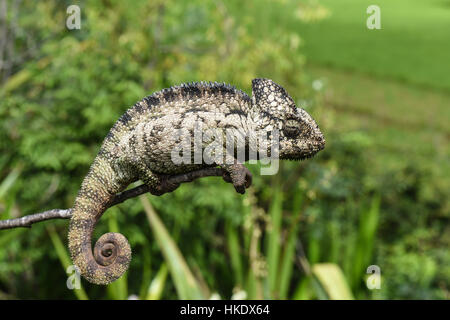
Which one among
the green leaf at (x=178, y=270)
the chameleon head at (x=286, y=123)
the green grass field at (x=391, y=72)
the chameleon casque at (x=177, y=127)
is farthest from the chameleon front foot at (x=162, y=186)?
the green grass field at (x=391, y=72)

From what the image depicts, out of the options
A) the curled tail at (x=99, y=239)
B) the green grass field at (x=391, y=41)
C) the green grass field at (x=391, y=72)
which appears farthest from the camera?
the green grass field at (x=391, y=41)

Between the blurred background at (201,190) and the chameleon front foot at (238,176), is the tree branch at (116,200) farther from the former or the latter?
the blurred background at (201,190)

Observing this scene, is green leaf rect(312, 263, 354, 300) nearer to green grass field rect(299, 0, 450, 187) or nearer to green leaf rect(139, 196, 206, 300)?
green leaf rect(139, 196, 206, 300)

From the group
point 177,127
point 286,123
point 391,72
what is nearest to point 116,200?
point 177,127

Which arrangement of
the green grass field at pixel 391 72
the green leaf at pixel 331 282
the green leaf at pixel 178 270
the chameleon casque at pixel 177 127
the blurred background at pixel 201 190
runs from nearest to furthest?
the chameleon casque at pixel 177 127 → the green leaf at pixel 178 270 → the green leaf at pixel 331 282 → the blurred background at pixel 201 190 → the green grass field at pixel 391 72
